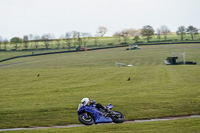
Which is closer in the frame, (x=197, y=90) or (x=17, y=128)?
(x=17, y=128)

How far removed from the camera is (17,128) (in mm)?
21141

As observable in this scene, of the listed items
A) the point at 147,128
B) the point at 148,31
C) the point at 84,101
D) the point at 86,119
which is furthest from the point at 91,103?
the point at 148,31

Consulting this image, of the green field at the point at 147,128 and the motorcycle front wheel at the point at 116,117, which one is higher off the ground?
the motorcycle front wheel at the point at 116,117

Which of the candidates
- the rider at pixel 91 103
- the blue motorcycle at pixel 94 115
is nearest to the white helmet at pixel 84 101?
the rider at pixel 91 103

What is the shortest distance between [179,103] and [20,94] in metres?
18.3

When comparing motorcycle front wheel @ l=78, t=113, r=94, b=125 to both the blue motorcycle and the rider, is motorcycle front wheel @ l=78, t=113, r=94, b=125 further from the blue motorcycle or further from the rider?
the rider

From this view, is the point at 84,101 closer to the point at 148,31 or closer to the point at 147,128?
the point at 147,128

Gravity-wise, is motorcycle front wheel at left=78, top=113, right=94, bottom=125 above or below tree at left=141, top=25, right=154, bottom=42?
below

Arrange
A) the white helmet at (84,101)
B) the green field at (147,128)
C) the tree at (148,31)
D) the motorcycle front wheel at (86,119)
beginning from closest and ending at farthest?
the green field at (147,128) < the white helmet at (84,101) < the motorcycle front wheel at (86,119) < the tree at (148,31)

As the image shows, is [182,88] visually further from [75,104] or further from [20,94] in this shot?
[20,94]

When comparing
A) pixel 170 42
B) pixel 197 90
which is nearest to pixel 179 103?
pixel 197 90

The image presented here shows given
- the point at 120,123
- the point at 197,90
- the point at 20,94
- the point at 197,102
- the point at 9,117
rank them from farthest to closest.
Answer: the point at 20,94
the point at 197,90
the point at 197,102
the point at 9,117
the point at 120,123

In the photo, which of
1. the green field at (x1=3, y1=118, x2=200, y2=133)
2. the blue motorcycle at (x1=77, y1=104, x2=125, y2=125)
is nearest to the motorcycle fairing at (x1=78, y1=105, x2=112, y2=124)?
the blue motorcycle at (x1=77, y1=104, x2=125, y2=125)

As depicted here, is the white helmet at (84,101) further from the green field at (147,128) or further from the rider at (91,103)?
the green field at (147,128)
